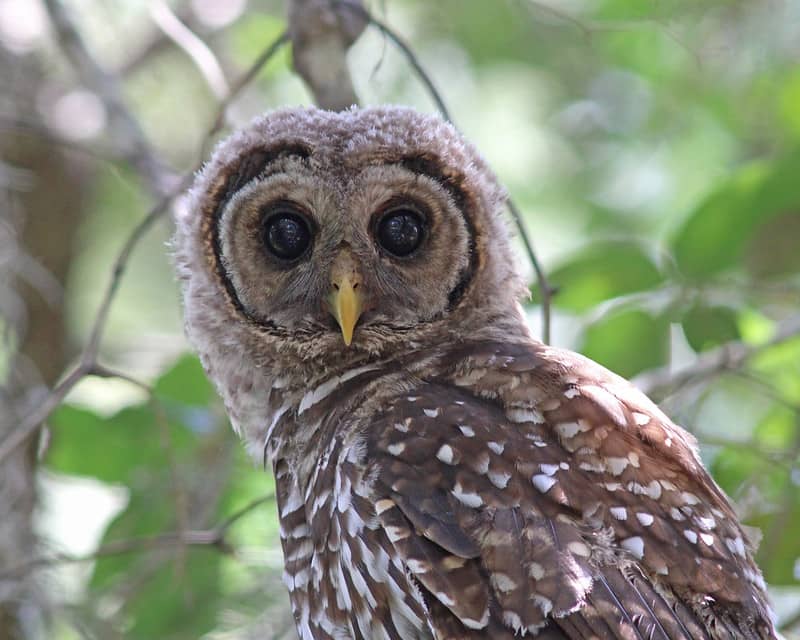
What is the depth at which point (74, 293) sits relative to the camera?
5258 mm

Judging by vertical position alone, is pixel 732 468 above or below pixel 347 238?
below

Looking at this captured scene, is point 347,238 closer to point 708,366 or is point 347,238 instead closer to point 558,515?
point 558,515

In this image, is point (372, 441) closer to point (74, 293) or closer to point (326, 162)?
point (326, 162)

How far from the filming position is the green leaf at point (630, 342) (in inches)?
121

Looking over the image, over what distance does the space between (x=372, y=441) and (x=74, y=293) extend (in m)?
3.13

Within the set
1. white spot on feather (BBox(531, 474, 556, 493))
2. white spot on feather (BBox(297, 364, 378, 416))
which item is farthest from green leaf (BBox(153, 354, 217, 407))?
white spot on feather (BBox(531, 474, 556, 493))

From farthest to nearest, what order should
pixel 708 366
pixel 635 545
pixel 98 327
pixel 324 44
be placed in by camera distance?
pixel 708 366, pixel 324 44, pixel 98 327, pixel 635 545

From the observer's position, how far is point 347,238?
2789 mm

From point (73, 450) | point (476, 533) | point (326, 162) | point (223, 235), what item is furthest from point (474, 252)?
point (73, 450)

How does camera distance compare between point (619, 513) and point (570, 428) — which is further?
point (570, 428)

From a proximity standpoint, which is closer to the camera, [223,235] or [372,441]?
[372,441]

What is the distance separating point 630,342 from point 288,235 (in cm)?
93

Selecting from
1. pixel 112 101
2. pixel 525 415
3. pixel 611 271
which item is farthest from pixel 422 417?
pixel 112 101

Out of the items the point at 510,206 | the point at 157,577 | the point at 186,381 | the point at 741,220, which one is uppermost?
the point at 741,220
